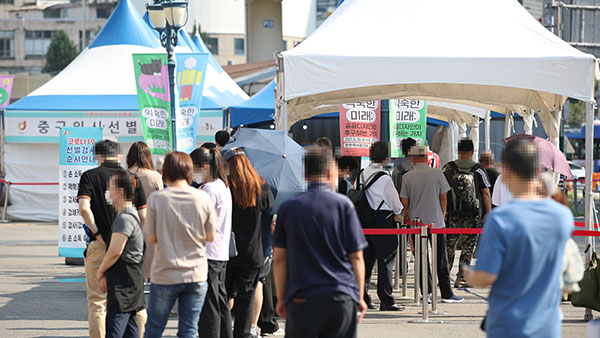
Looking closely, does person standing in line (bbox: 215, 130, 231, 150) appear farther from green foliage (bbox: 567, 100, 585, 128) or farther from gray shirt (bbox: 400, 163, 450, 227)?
green foliage (bbox: 567, 100, 585, 128)

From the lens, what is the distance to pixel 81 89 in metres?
22.6

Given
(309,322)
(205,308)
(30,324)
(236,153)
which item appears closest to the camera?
(309,322)

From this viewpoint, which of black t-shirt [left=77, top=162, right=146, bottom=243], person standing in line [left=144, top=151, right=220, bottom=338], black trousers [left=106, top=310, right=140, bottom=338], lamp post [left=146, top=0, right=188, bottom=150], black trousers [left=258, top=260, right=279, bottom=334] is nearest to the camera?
person standing in line [left=144, top=151, right=220, bottom=338]

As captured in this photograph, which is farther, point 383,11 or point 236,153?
point 383,11

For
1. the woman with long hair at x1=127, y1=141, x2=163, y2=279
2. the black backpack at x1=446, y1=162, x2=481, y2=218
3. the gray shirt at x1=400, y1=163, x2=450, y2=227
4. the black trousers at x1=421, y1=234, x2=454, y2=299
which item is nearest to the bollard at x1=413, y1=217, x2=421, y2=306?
the gray shirt at x1=400, y1=163, x2=450, y2=227

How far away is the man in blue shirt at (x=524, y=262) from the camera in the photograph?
4.33 meters

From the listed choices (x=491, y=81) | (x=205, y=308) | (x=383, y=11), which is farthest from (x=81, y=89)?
(x=205, y=308)

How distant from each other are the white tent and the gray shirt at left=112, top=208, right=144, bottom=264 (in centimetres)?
362

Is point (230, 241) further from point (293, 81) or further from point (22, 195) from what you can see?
point (22, 195)

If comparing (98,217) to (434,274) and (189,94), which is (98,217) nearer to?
(434,274)

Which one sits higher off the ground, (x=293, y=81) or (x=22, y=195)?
(x=293, y=81)

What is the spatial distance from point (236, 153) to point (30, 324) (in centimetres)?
339

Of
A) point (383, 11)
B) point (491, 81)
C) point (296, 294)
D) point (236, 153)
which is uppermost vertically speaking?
point (383, 11)

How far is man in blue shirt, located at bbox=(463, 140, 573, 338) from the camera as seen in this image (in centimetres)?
433
